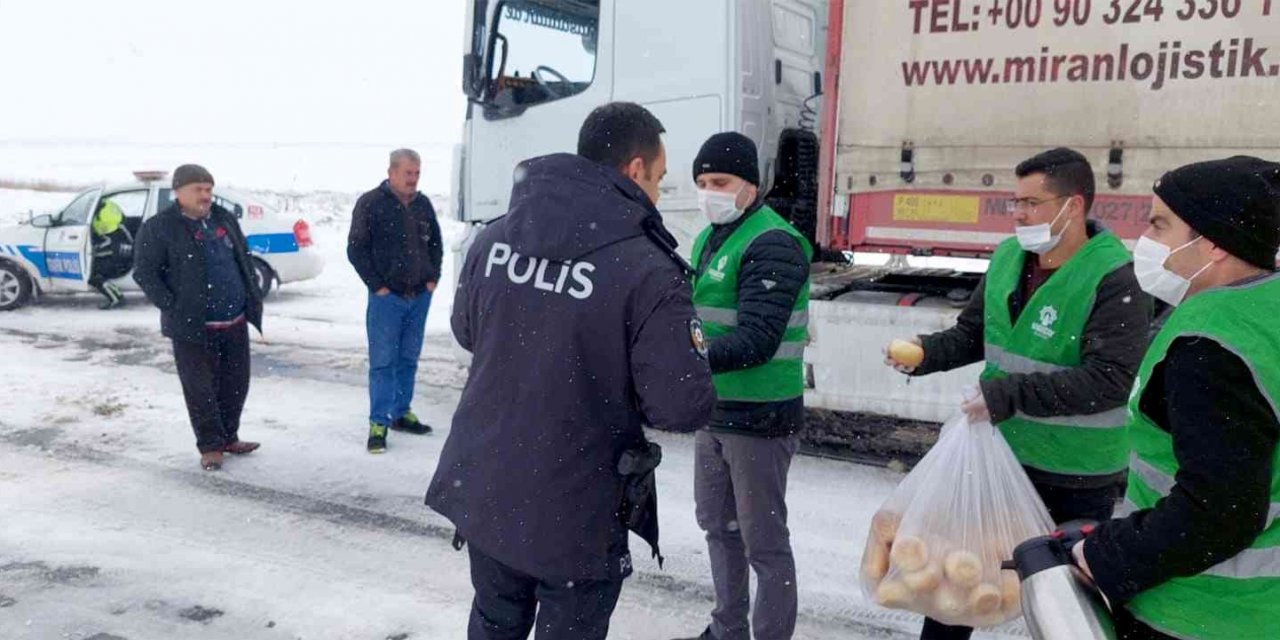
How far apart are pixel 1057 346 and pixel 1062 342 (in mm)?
17

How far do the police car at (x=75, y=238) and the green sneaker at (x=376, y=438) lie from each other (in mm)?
5924

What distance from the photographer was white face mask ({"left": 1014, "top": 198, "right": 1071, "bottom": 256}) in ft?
9.57

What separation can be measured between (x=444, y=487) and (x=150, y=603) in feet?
7.38

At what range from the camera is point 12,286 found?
11438 mm

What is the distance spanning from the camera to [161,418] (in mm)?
7051

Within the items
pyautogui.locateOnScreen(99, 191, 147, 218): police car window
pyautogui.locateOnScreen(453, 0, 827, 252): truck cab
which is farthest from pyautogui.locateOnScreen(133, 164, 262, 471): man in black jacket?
pyautogui.locateOnScreen(99, 191, 147, 218): police car window

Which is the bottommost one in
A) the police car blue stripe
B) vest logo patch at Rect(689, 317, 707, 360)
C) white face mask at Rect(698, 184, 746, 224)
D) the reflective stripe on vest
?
the police car blue stripe

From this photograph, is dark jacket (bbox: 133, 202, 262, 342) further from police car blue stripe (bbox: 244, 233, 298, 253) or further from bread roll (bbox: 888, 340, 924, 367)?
police car blue stripe (bbox: 244, 233, 298, 253)

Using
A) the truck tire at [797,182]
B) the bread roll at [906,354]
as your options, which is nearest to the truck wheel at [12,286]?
the truck tire at [797,182]

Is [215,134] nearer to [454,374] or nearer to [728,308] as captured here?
[454,374]

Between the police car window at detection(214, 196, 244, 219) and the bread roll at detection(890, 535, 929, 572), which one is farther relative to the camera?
the police car window at detection(214, 196, 244, 219)

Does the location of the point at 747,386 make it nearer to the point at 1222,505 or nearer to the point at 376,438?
the point at 1222,505

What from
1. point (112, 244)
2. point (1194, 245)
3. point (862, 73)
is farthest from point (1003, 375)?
point (112, 244)

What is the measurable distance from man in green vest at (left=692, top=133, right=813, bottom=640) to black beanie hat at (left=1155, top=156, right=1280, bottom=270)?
150cm
